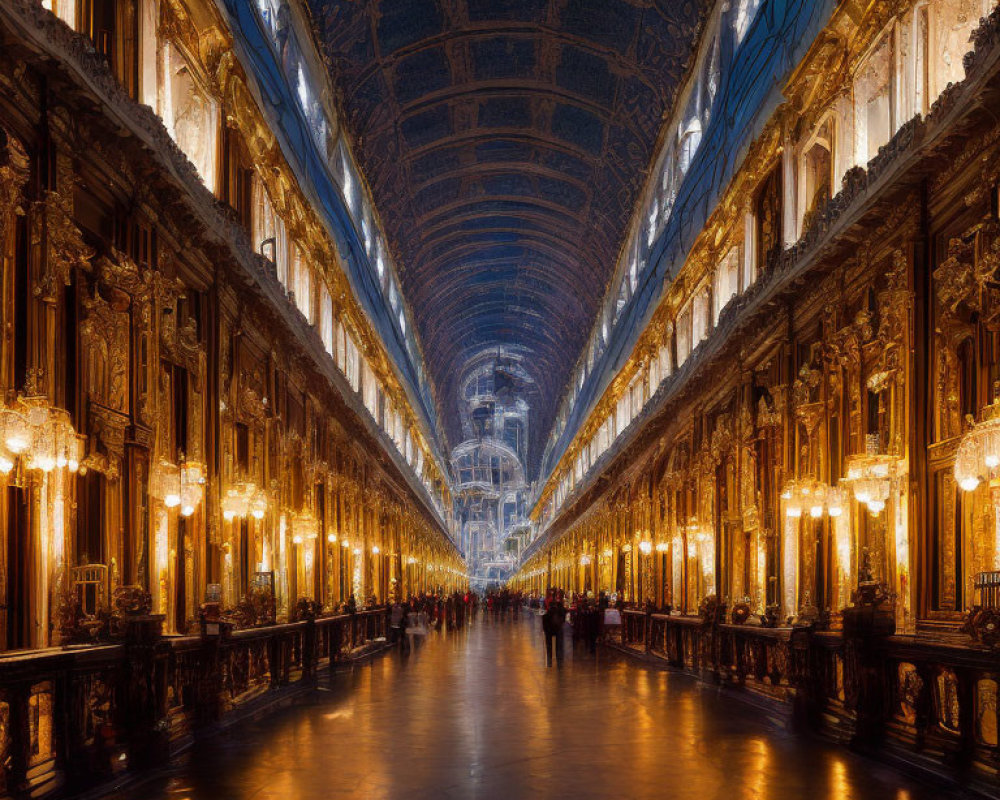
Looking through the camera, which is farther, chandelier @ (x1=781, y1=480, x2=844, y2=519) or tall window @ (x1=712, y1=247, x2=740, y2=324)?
tall window @ (x1=712, y1=247, x2=740, y2=324)

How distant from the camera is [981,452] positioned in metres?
9.79

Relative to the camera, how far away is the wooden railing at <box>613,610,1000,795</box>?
9406 millimetres

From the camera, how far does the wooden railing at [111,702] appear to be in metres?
8.14

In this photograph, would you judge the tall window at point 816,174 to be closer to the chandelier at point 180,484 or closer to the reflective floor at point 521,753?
the reflective floor at point 521,753

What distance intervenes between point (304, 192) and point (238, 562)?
28.2ft

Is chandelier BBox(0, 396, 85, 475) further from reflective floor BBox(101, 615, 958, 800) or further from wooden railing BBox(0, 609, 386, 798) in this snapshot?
reflective floor BBox(101, 615, 958, 800)

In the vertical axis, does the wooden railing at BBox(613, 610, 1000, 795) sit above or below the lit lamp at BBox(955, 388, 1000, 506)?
below

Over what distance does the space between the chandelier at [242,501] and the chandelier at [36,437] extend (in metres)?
6.74

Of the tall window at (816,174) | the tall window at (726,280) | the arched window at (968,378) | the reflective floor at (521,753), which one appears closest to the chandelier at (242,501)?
the reflective floor at (521,753)

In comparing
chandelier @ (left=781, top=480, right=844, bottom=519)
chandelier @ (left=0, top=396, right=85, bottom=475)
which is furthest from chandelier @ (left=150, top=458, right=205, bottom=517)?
chandelier @ (left=781, top=480, right=844, bottom=519)

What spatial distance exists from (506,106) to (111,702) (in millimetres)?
26776

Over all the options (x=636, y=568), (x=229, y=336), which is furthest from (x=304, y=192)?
(x=636, y=568)

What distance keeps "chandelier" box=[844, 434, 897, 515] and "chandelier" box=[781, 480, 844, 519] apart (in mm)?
1958

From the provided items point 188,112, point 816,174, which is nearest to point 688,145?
point 816,174
